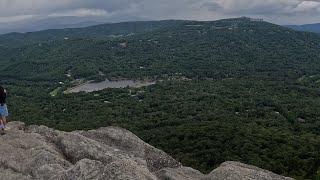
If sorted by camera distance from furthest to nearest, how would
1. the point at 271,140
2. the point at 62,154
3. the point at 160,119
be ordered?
the point at 160,119 → the point at 271,140 → the point at 62,154

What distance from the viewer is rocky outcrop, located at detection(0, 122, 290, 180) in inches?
1070

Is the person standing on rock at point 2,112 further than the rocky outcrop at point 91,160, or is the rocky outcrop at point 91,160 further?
the person standing on rock at point 2,112

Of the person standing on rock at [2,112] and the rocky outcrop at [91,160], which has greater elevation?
the person standing on rock at [2,112]

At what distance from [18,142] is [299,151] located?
98720 mm

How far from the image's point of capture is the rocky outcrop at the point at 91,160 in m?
27.2

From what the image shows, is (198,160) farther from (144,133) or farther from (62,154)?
(62,154)

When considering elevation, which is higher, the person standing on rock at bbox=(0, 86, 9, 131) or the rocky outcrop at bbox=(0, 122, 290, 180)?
the person standing on rock at bbox=(0, 86, 9, 131)

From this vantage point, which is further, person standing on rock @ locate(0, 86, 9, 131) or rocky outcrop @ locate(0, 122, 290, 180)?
person standing on rock @ locate(0, 86, 9, 131)

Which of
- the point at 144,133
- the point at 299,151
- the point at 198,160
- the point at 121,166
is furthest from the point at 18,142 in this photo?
the point at 144,133

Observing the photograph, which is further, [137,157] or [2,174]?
[137,157]

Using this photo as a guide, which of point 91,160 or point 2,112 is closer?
point 91,160

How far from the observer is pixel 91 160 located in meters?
29.4

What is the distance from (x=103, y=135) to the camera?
37812 mm

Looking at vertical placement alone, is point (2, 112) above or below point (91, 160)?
above
